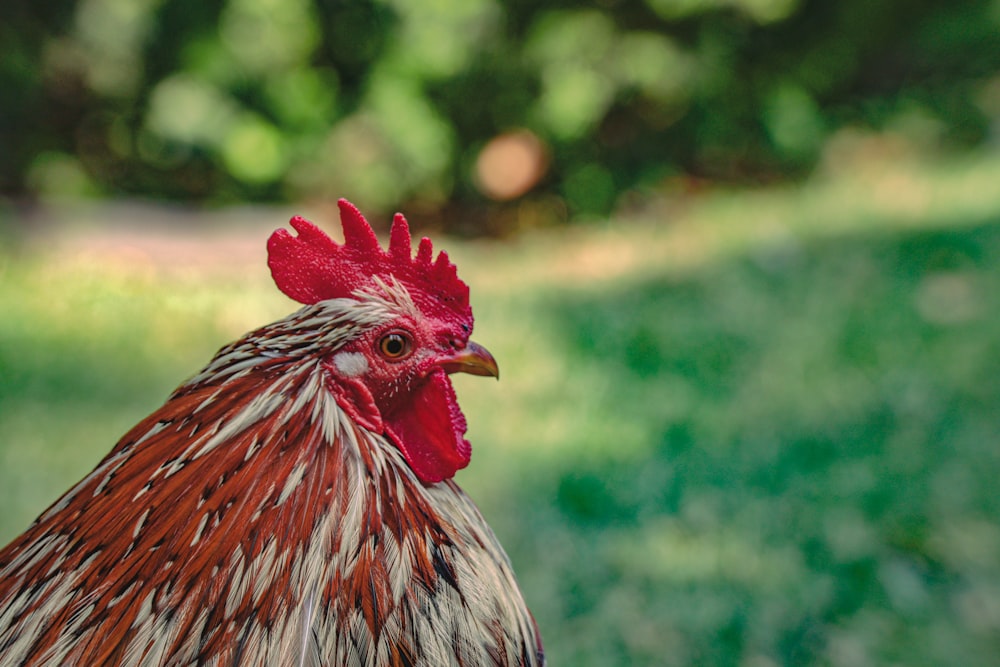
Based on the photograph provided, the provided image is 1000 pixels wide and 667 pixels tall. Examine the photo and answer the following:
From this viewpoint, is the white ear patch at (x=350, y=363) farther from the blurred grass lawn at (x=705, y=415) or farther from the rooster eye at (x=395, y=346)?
the blurred grass lawn at (x=705, y=415)

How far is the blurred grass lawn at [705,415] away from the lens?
9.61 ft

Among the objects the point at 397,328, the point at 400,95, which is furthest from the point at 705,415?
the point at 400,95

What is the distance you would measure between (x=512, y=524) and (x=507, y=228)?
13.4 feet

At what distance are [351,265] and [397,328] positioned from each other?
4.9 inches

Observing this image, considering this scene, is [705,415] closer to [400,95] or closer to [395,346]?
[395,346]

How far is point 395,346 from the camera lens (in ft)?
4.68

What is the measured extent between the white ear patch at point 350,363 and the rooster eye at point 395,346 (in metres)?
0.04

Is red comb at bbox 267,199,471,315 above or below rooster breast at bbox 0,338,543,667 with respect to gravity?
above

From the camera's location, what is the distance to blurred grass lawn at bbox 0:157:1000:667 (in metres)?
2.93

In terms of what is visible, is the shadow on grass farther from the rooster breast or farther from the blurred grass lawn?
the rooster breast

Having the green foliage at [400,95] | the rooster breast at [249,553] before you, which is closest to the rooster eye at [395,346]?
the rooster breast at [249,553]

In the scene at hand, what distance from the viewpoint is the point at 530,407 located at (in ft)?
13.6

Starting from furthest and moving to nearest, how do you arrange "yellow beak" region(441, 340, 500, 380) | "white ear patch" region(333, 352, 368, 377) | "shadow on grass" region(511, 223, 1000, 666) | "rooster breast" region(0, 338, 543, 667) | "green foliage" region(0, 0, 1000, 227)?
"green foliage" region(0, 0, 1000, 227)
"shadow on grass" region(511, 223, 1000, 666)
"yellow beak" region(441, 340, 500, 380)
"white ear patch" region(333, 352, 368, 377)
"rooster breast" region(0, 338, 543, 667)

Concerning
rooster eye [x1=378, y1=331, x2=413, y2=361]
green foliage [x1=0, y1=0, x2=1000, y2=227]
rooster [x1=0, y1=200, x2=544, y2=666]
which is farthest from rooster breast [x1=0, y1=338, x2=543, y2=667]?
green foliage [x1=0, y1=0, x2=1000, y2=227]
